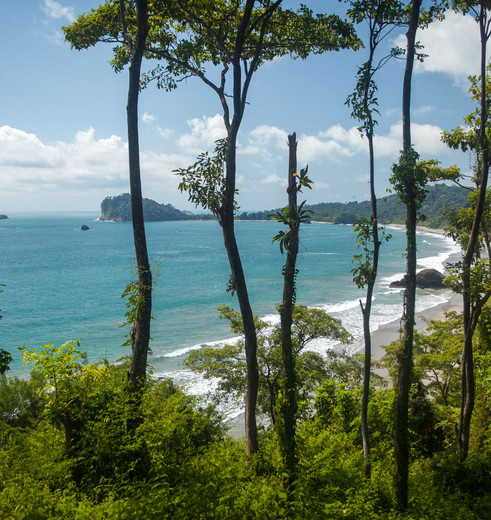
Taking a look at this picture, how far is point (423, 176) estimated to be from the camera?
643 centimetres

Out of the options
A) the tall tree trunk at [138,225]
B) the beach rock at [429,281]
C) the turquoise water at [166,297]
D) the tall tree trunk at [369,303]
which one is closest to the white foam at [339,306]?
the turquoise water at [166,297]

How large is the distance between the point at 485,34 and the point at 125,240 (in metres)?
93.2

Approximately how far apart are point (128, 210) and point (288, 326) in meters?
165

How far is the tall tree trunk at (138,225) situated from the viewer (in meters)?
6.79

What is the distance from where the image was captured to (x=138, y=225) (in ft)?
23.6

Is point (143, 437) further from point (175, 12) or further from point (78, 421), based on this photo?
point (175, 12)

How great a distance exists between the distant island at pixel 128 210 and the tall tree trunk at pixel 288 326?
155883 mm

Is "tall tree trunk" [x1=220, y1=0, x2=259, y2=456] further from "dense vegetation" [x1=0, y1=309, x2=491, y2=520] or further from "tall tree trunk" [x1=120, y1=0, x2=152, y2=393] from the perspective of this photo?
"tall tree trunk" [x1=120, y1=0, x2=152, y2=393]

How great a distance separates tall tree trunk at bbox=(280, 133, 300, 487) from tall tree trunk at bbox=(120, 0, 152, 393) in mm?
2366

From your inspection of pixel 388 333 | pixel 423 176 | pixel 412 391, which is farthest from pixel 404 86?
pixel 388 333

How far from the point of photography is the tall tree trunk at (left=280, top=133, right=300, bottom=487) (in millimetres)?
6098

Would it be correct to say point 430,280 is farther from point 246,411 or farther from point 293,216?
point 293,216

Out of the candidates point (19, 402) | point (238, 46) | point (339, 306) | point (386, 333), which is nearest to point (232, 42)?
point (238, 46)

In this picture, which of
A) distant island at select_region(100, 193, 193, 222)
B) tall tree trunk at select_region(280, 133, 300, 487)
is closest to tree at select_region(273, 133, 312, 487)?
tall tree trunk at select_region(280, 133, 300, 487)
